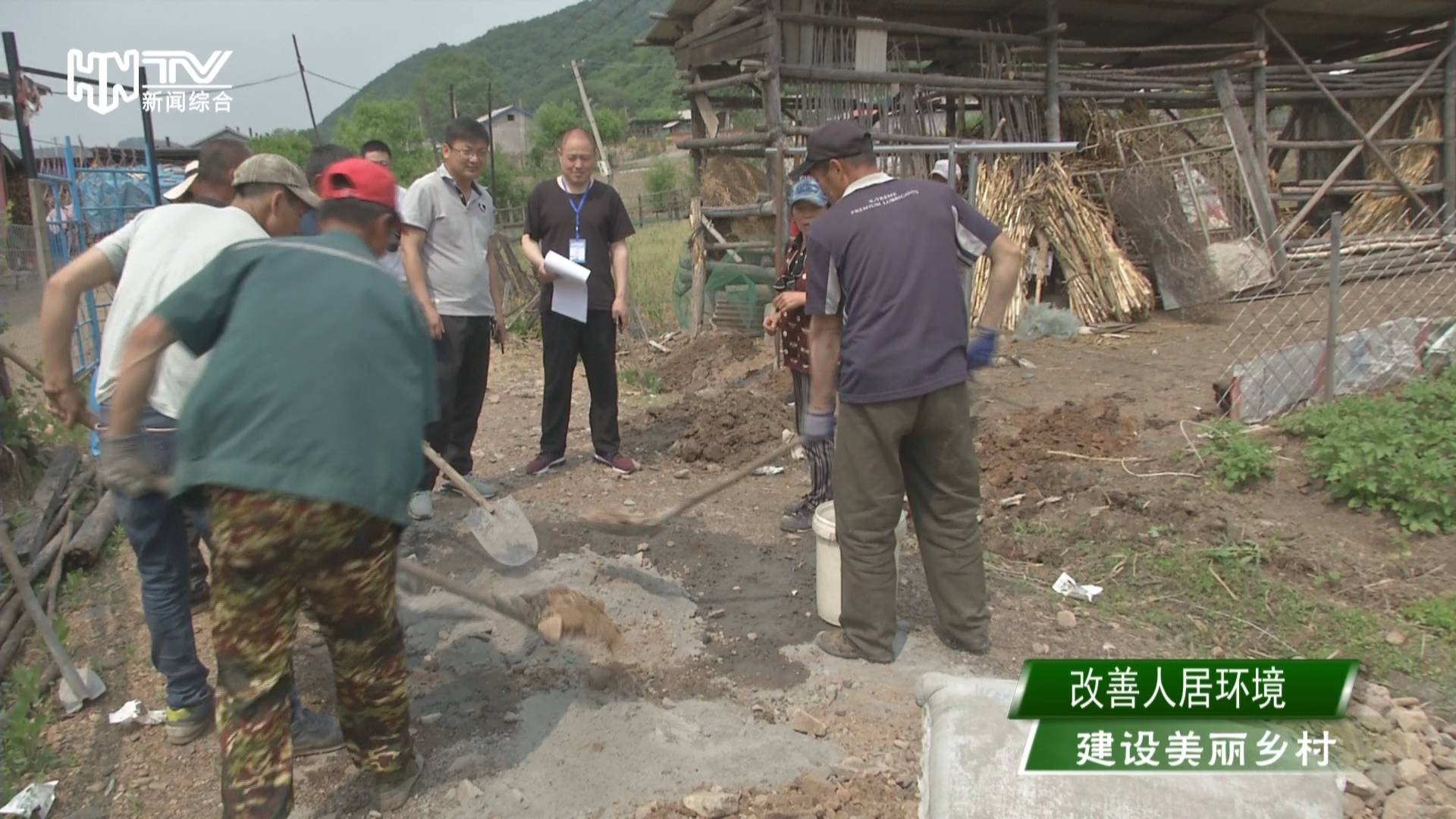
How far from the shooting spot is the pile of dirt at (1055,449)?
510 cm

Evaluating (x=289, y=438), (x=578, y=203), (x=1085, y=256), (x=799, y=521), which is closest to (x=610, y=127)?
(x=1085, y=256)

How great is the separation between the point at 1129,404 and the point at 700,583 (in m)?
3.80

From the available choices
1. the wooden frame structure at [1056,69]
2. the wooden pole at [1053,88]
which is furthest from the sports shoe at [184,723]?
the wooden pole at [1053,88]

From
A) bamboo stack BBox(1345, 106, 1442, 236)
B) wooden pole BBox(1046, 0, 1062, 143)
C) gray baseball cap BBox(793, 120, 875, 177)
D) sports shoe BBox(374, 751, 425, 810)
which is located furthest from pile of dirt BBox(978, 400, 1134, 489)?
bamboo stack BBox(1345, 106, 1442, 236)

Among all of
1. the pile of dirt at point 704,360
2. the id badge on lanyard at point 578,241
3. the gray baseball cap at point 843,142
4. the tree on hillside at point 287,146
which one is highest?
the tree on hillside at point 287,146

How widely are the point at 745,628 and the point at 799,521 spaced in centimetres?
107

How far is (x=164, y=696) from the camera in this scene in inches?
128

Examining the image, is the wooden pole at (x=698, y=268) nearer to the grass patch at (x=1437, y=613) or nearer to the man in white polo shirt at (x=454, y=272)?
the man in white polo shirt at (x=454, y=272)

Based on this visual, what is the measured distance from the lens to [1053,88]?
31.9 ft

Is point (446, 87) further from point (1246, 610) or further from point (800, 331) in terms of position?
point (1246, 610)

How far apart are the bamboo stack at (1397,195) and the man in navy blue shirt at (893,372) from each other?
11.0 metres

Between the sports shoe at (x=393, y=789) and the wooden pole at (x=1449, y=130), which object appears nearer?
the sports shoe at (x=393, y=789)

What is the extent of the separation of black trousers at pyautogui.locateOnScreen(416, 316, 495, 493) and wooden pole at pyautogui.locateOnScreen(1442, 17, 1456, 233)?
480 inches

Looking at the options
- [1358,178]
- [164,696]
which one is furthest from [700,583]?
[1358,178]
